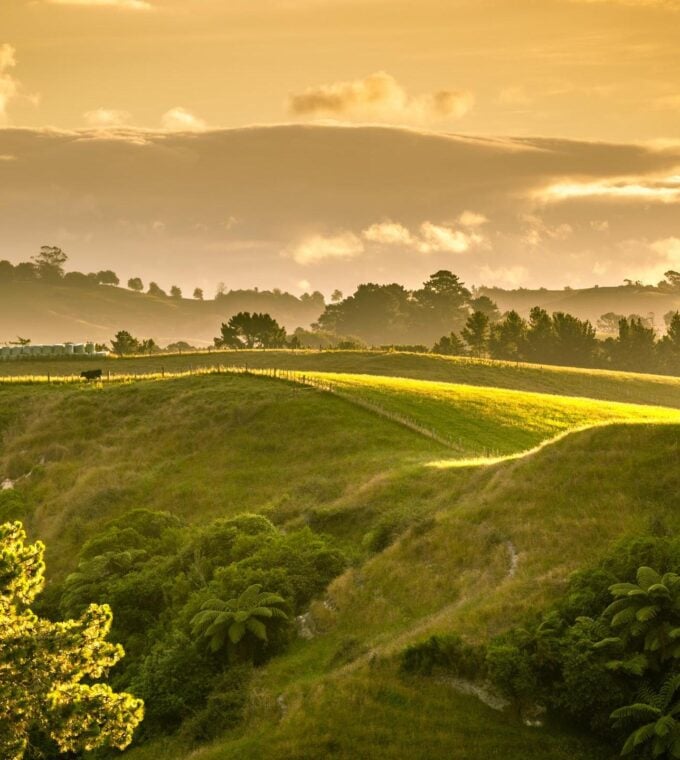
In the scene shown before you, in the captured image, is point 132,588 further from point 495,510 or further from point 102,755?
point 495,510

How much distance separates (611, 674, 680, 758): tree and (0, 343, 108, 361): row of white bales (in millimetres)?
116805

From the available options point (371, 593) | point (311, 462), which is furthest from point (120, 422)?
point (371, 593)

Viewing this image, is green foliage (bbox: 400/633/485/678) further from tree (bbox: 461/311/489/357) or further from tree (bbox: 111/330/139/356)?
tree (bbox: 111/330/139/356)

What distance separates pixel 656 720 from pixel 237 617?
1632cm

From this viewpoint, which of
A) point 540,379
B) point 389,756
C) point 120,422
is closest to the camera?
point 389,756

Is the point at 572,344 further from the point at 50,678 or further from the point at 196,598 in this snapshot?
the point at 50,678

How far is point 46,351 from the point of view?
135875mm

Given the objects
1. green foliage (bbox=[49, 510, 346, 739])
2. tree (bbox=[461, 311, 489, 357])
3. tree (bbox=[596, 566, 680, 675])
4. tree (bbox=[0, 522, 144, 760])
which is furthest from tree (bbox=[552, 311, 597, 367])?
tree (bbox=[0, 522, 144, 760])

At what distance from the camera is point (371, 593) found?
124ft

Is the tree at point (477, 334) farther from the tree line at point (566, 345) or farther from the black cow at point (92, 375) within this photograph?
the black cow at point (92, 375)

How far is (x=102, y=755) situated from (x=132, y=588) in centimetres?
1063

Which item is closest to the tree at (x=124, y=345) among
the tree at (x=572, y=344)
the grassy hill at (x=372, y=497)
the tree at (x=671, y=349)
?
the grassy hill at (x=372, y=497)

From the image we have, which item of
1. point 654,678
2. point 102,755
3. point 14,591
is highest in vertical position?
point 14,591

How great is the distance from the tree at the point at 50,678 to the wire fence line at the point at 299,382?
135 feet
